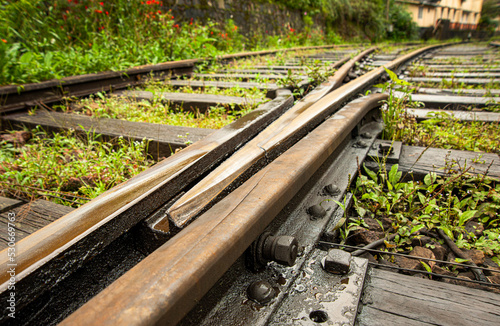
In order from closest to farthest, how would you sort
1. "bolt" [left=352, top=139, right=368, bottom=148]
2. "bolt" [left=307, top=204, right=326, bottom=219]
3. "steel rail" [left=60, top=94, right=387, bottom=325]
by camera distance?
"steel rail" [left=60, top=94, right=387, bottom=325] < "bolt" [left=307, top=204, right=326, bottom=219] < "bolt" [left=352, top=139, right=368, bottom=148]

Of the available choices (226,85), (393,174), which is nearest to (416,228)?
(393,174)

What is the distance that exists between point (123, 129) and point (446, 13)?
57.6 meters

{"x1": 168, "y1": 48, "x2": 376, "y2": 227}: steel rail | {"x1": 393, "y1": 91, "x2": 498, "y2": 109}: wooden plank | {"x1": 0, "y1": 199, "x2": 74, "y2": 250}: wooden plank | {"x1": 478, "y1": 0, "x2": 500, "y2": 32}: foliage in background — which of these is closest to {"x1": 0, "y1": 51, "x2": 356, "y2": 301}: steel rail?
{"x1": 168, "y1": 48, "x2": 376, "y2": 227}: steel rail

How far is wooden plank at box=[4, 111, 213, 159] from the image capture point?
2146mm

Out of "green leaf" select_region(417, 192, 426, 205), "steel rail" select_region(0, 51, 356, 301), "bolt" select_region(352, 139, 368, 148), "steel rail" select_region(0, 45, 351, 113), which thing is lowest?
"green leaf" select_region(417, 192, 426, 205)

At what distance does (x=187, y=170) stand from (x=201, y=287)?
0.68 meters

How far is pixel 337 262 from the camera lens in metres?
0.94

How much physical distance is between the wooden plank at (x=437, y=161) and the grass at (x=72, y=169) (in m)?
1.49

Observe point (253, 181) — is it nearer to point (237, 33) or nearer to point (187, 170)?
point (187, 170)

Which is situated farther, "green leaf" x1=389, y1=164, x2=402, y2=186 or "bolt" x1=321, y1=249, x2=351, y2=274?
"green leaf" x1=389, y1=164, x2=402, y2=186

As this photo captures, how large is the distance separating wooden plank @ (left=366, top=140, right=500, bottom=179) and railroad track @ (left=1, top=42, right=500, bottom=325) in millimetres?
566

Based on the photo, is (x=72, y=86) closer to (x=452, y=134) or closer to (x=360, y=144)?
(x=360, y=144)

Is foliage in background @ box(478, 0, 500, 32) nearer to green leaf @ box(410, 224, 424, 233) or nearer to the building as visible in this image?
the building

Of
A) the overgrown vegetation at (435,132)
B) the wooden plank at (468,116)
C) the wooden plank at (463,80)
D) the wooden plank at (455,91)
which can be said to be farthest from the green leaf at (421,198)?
the wooden plank at (463,80)
